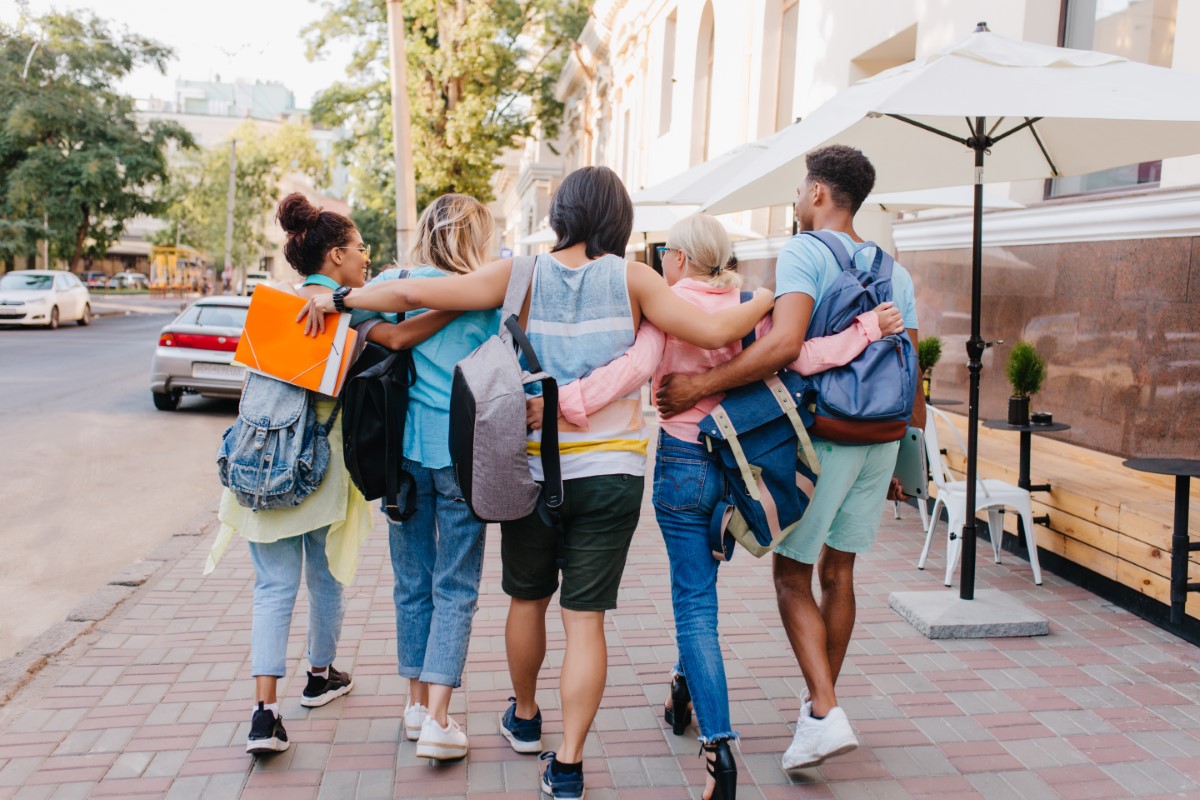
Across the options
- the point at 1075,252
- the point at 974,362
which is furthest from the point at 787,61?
the point at 974,362

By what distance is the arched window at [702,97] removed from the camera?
18.7 m

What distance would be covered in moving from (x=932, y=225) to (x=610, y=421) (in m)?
6.56

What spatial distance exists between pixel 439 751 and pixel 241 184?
186ft

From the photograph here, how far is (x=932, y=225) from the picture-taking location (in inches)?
345

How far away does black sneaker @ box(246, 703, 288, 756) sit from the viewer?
132 inches

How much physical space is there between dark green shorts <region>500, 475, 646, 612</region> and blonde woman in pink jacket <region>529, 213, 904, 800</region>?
0.14m

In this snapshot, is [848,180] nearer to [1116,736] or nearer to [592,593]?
[592,593]

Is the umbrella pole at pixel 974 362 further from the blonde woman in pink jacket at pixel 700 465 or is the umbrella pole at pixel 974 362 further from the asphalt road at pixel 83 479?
the asphalt road at pixel 83 479

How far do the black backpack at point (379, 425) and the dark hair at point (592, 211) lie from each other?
2.25 feet

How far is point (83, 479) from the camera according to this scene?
8.53 m

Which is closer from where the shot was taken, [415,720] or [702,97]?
[415,720]

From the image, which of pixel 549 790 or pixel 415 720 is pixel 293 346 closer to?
pixel 415 720

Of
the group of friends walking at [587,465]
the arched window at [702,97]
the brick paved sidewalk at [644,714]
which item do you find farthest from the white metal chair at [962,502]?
the arched window at [702,97]

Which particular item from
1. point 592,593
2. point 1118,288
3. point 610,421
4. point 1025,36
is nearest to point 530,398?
point 610,421
